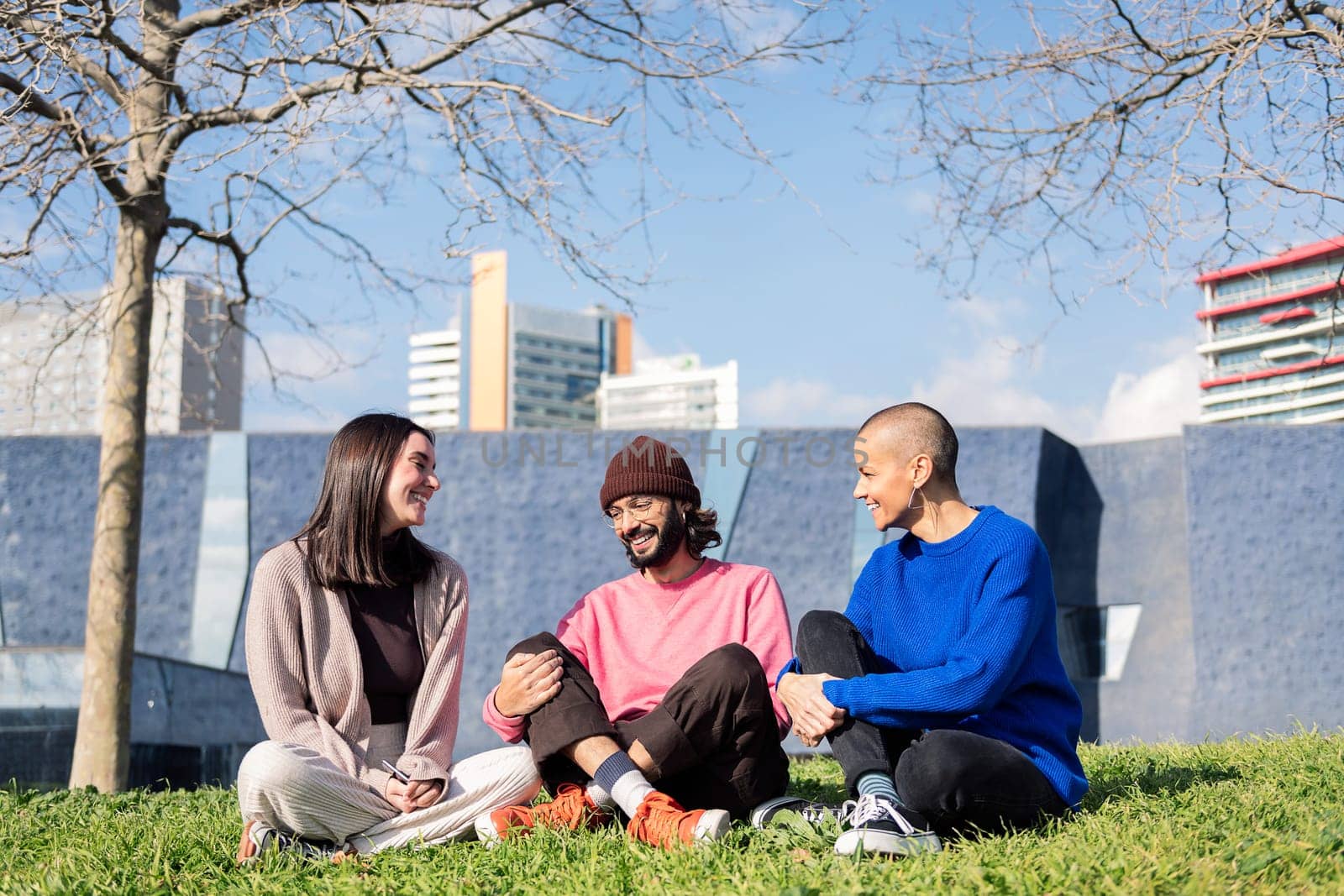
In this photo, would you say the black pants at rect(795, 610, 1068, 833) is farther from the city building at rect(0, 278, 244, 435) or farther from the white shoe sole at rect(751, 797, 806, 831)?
the city building at rect(0, 278, 244, 435)

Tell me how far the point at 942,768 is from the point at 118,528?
4.63m

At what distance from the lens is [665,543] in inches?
137

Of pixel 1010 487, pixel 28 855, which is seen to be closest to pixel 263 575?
pixel 28 855

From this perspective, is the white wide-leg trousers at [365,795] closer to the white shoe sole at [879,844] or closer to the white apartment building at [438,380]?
the white shoe sole at [879,844]

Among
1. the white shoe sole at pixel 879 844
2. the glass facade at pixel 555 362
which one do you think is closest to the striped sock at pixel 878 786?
the white shoe sole at pixel 879 844

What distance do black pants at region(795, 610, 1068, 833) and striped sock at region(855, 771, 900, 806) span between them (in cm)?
1

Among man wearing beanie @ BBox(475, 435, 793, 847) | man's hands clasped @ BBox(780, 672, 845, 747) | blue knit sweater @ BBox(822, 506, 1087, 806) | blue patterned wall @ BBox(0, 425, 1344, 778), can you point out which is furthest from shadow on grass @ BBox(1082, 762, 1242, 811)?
blue patterned wall @ BBox(0, 425, 1344, 778)

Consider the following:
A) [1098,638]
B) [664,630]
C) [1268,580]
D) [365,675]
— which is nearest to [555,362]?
[1098,638]

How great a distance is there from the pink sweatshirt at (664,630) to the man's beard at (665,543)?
0.27 ft

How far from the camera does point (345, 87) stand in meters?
5.59

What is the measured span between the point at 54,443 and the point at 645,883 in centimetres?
1514

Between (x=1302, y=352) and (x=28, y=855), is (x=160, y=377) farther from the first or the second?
(x=1302, y=352)

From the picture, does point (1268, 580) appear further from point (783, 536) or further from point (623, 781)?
point (623, 781)

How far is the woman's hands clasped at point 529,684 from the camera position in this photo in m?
3.11
